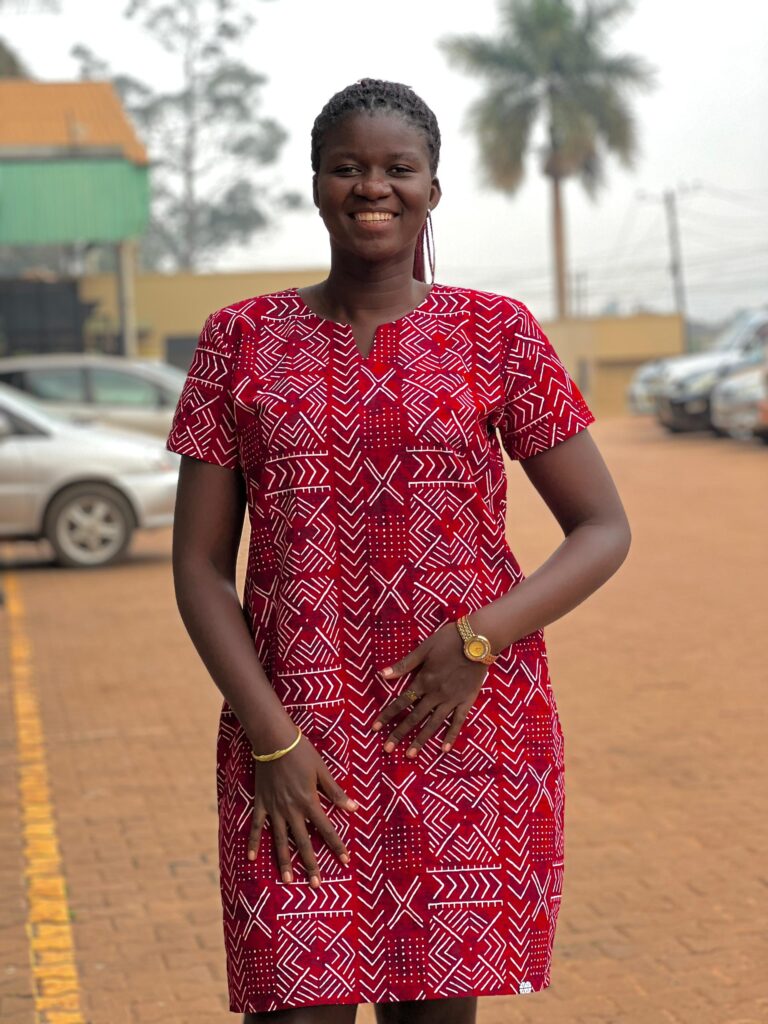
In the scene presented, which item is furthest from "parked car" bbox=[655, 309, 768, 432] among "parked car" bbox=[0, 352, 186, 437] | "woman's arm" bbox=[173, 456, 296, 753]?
"woman's arm" bbox=[173, 456, 296, 753]

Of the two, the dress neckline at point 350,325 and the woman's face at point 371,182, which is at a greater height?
the woman's face at point 371,182

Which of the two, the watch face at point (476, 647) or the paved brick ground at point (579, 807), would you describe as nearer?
the watch face at point (476, 647)

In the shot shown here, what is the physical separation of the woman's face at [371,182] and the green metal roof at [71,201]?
27872mm

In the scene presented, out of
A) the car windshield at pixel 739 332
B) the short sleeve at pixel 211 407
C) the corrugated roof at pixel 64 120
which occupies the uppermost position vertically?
the corrugated roof at pixel 64 120

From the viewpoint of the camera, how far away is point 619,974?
4430mm

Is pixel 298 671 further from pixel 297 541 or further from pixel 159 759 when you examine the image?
pixel 159 759

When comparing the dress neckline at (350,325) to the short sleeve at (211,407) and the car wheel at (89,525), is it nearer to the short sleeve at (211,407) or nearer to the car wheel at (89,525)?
the short sleeve at (211,407)

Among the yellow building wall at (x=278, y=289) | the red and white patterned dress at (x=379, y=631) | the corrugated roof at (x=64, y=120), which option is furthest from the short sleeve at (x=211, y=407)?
the corrugated roof at (x=64, y=120)

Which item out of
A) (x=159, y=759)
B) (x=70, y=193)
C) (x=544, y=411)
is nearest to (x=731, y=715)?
(x=159, y=759)

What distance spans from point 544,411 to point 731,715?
5.07 meters

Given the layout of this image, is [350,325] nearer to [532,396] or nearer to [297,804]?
[532,396]

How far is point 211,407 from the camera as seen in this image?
8.57ft

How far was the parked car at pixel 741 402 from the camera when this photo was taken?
23.5 metres

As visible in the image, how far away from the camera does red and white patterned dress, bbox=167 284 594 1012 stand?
8.30 feet
